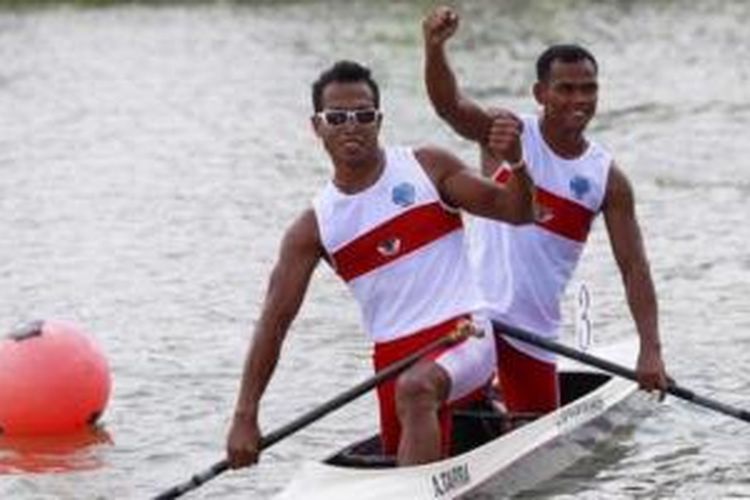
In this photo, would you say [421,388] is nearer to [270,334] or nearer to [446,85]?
[270,334]

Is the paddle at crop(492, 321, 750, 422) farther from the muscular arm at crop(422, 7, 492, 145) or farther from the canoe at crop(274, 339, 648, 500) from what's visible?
the muscular arm at crop(422, 7, 492, 145)

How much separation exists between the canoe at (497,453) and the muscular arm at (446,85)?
1.62 m

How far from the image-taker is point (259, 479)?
12789 millimetres

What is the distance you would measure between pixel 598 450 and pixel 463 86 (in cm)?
2623

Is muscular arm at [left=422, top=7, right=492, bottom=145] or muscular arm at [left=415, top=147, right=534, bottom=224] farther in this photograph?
muscular arm at [left=422, top=7, right=492, bottom=145]

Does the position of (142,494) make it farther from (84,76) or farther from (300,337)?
(84,76)

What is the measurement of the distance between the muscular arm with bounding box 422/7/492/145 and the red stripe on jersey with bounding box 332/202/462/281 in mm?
838

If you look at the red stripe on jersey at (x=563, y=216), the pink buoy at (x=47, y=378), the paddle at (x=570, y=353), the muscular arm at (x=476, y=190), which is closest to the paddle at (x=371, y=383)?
the muscular arm at (x=476, y=190)

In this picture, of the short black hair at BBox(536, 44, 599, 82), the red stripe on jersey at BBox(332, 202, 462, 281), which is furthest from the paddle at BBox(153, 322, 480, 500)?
the short black hair at BBox(536, 44, 599, 82)

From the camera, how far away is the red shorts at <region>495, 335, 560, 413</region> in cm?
1209

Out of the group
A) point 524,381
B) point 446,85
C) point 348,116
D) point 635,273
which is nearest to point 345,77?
point 348,116

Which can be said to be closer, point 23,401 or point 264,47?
point 23,401

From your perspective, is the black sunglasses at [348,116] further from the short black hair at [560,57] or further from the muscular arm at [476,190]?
the short black hair at [560,57]

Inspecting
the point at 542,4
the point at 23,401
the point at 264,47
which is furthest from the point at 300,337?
the point at 542,4
